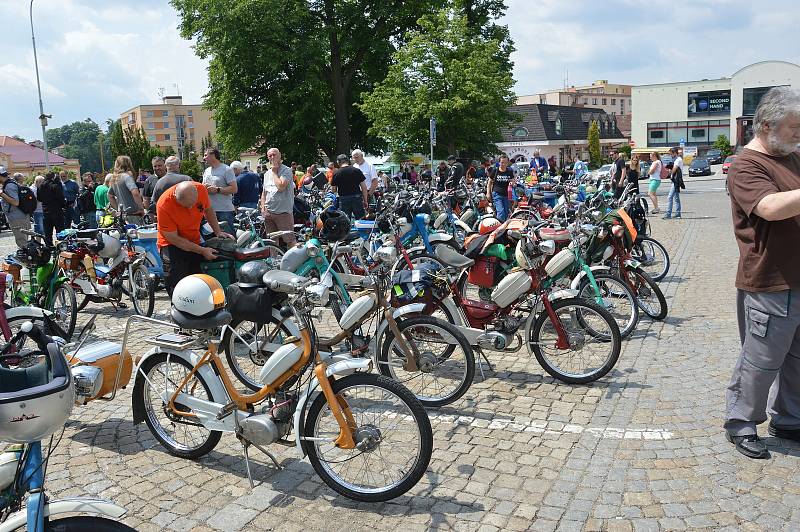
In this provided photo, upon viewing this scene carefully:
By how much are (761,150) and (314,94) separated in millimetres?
27963

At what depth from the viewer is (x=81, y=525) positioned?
6.94ft

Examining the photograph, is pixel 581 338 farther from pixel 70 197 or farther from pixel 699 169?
pixel 699 169

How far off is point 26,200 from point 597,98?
426 ft

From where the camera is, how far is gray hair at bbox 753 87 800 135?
3.75 m

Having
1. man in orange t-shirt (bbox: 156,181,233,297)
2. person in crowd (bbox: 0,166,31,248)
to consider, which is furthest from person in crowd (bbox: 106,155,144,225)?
man in orange t-shirt (bbox: 156,181,233,297)

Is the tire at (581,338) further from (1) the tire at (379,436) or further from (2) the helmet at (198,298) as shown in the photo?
(2) the helmet at (198,298)

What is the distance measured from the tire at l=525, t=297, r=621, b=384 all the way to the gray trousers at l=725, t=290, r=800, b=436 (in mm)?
1168

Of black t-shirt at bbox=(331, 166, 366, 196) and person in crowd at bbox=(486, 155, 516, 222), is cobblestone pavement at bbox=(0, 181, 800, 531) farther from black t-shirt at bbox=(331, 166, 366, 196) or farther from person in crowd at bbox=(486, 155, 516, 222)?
person in crowd at bbox=(486, 155, 516, 222)

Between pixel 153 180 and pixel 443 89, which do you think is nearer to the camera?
pixel 153 180

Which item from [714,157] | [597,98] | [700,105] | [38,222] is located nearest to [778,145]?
[38,222]

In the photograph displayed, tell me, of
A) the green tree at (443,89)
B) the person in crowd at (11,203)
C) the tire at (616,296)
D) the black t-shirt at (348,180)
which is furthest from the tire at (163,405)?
the green tree at (443,89)

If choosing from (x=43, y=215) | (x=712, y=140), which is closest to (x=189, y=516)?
(x=43, y=215)

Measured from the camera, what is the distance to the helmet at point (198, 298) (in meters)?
3.90

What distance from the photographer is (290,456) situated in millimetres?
4340
